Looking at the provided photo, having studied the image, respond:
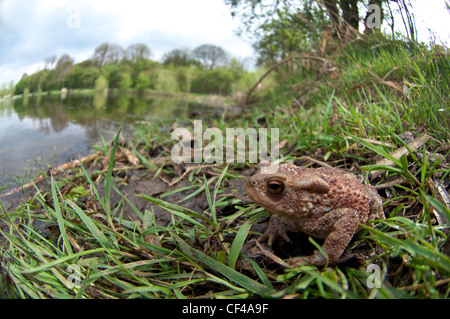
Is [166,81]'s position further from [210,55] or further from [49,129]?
[49,129]

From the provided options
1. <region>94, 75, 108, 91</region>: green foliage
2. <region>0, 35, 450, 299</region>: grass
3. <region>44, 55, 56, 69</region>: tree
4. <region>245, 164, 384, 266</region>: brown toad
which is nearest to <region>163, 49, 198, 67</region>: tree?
<region>94, 75, 108, 91</region>: green foliage

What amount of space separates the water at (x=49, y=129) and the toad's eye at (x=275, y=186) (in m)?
2.04

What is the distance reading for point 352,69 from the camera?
3.24m

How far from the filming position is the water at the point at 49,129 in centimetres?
233

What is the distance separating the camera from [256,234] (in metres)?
1.74

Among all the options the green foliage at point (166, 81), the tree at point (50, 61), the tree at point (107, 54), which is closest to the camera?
the tree at point (50, 61)

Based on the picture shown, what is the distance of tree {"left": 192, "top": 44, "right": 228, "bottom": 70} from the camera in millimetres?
5383

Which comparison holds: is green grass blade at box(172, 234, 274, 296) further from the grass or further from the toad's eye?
the toad's eye

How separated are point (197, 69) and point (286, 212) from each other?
16.5 feet

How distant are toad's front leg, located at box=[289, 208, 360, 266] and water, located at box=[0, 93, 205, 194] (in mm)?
2267

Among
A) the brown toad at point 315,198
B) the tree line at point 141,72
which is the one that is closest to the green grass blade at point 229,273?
the brown toad at point 315,198

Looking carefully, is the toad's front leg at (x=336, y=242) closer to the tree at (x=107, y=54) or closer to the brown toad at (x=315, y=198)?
the brown toad at (x=315, y=198)
